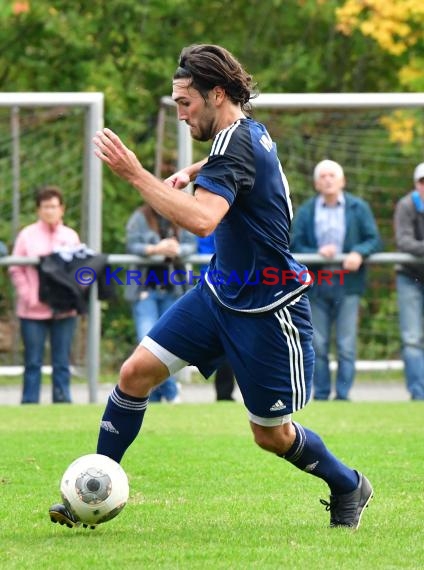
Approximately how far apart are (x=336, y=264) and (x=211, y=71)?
7.99m

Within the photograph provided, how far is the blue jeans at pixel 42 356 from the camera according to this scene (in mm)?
13570

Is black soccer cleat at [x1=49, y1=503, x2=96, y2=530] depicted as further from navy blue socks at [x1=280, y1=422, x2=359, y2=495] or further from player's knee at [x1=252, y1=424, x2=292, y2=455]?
navy blue socks at [x1=280, y1=422, x2=359, y2=495]

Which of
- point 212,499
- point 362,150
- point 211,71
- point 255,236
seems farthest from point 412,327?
point 211,71

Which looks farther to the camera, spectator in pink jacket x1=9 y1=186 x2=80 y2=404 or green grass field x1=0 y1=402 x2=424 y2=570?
spectator in pink jacket x1=9 y1=186 x2=80 y2=404

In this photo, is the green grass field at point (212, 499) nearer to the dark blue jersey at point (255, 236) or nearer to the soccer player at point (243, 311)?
the soccer player at point (243, 311)

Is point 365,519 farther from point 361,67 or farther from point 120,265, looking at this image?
point 361,67

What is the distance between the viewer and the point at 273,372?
21.0ft

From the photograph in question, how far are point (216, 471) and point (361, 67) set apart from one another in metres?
13.6

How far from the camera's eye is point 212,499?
7.44m

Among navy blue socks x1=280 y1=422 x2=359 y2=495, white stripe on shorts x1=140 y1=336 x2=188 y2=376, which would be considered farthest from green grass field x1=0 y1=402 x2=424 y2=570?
white stripe on shorts x1=140 y1=336 x2=188 y2=376

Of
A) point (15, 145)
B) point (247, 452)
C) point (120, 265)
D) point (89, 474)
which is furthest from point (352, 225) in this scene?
point (89, 474)

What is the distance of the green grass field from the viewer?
579cm

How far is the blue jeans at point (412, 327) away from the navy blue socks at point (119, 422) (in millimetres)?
7720

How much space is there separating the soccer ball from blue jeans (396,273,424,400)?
7945 millimetres
